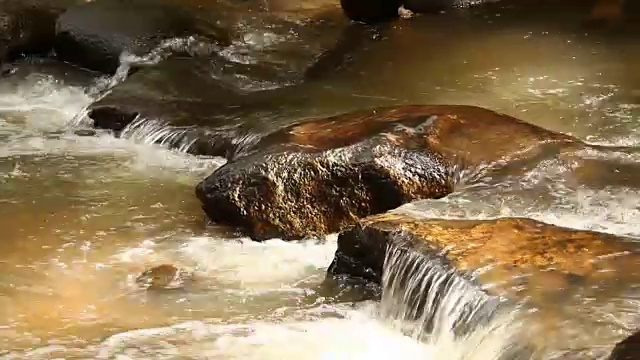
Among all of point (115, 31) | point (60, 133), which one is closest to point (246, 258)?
point (60, 133)

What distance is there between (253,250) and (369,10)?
5.15 m

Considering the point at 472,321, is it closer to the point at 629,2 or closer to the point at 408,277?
the point at 408,277

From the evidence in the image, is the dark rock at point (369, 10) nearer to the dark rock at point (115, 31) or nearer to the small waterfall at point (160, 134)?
the dark rock at point (115, 31)

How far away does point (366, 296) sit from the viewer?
434 centimetres

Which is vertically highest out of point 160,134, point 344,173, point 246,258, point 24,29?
point 24,29

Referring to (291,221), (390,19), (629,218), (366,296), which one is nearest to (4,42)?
(390,19)

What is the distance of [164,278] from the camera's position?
456cm

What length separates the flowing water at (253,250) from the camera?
150 inches

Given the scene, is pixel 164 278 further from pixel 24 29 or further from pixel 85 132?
pixel 24 29

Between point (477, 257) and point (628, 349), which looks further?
point (477, 257)

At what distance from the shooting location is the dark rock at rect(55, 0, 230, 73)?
8.28 m

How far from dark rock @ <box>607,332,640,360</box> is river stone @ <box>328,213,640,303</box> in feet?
1.73

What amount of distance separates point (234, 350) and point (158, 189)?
2.09 meters

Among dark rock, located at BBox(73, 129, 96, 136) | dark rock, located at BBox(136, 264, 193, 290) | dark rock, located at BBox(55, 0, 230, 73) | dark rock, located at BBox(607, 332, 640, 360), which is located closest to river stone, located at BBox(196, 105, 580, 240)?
dark rock, located at BBox(136, 264, 193, 290)
